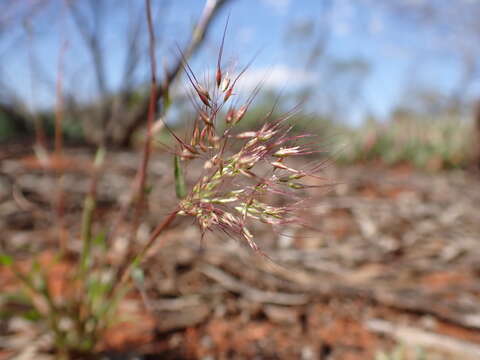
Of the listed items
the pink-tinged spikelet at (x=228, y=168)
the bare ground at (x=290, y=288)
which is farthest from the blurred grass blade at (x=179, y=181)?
the bare ground at (x=290, y=288)

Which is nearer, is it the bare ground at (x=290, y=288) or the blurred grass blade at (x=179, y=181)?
the blurred grass blade at (x=179, y=181)

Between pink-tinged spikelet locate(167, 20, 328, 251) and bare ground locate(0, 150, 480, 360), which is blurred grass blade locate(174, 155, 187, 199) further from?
bare ground locate(0, 150, 480, 360)

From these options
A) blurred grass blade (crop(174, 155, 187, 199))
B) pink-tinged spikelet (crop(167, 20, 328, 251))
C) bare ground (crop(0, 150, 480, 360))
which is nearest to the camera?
pink-tinged spikelet (crop(167, 20, 328, 251))

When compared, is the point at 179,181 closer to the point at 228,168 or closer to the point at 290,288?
the point at 228,168

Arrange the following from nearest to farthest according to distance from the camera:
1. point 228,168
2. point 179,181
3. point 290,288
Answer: point 228,168
point 179,181
point 290,288

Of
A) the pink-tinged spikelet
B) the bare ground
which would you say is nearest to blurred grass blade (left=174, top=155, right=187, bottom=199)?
the pink-tinged spikelet

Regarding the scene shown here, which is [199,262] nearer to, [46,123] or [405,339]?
[405,339]

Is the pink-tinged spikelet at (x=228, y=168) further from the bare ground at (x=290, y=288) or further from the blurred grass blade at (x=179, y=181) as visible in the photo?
the bare ground at (x=290, y=288)

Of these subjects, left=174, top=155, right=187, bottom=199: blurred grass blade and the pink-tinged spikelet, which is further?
left=174, top=155, right=187, bottom=199: blurred grass blade

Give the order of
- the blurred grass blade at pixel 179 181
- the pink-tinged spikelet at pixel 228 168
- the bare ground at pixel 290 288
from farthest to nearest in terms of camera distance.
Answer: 1. the bare ground at pixel 290 288
2. the blurred grass blade at pixel 179 181
3. the pink-tinged spikelet at pixel 228 168

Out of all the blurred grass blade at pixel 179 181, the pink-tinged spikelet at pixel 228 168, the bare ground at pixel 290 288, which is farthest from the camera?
the bare ground at pixel 290 288

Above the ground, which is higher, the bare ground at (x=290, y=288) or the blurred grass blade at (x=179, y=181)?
the blurred grass blade at (x=179, y=181)

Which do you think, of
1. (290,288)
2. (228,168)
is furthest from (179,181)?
(290,288)
